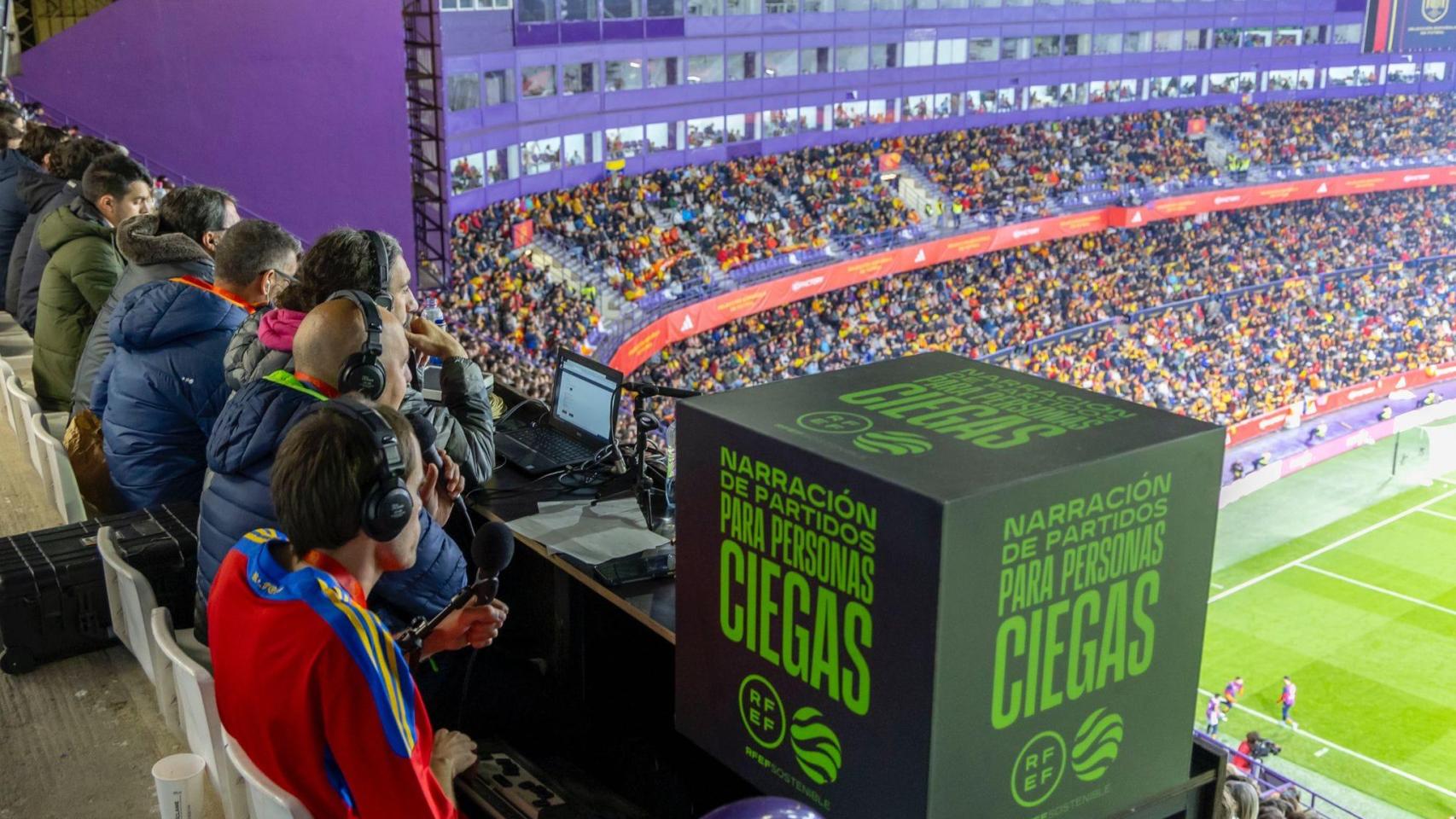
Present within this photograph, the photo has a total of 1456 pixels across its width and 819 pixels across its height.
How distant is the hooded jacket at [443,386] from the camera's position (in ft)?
11.1

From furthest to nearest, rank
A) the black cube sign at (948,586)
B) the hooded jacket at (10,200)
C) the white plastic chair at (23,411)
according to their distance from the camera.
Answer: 1. the hooded jacket at (10,200)
2. the white plastic chair at (23,411)
3. the black cube sign at (948,586)

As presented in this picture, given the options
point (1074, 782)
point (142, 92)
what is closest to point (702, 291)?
point (142, 92)

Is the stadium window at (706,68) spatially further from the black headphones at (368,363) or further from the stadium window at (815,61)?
the black headphones at (368,363)

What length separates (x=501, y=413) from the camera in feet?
15.7

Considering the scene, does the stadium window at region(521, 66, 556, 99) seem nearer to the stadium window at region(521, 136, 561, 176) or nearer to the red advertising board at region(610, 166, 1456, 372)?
the stadium window at region(521, 136, 561, 176)

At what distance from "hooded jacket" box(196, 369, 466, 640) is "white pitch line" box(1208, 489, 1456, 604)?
51.2 feet

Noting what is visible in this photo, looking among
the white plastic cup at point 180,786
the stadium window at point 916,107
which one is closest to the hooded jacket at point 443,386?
the white plastic cup at point 180,786

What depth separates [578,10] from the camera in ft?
75.8

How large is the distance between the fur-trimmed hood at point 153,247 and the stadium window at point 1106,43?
32.5 meters

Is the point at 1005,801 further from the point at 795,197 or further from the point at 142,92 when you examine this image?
the point at 795,197

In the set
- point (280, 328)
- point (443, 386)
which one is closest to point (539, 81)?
point (443, 386)

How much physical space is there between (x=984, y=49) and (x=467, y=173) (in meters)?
16.0

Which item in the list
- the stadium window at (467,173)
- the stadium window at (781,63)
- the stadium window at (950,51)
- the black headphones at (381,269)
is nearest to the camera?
the black headphones at (381,269)

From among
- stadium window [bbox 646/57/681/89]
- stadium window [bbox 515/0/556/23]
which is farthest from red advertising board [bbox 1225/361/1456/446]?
stadium window [bbox 515/0/556/23]
